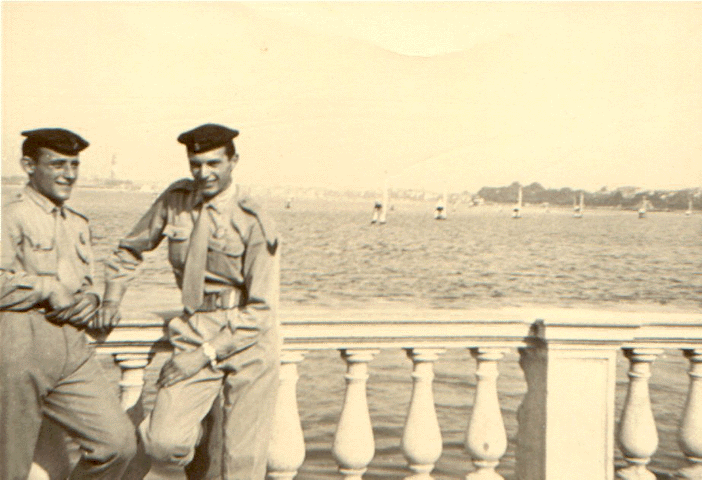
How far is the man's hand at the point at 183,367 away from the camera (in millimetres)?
3312

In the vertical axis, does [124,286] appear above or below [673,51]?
below

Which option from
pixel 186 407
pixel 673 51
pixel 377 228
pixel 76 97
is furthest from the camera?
pixel 377 228

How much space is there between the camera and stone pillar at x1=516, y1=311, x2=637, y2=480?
3811 mm

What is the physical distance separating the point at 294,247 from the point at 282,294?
714 inches

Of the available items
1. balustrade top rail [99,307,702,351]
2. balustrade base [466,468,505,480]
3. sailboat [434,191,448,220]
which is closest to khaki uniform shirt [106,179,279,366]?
balustrade top rail [99,307,702,351]

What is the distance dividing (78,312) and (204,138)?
869mm

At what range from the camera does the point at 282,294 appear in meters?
40.5

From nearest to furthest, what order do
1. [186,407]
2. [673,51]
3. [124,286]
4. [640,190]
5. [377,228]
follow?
[186,407], [124,286], [673,51], [640,190], [377,228]

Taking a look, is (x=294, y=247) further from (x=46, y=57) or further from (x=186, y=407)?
(x=186, y=407)

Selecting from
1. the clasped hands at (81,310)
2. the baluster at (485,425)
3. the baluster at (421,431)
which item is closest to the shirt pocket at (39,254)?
the clasped hands at (81,310)

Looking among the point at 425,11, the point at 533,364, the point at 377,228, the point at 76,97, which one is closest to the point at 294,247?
the point at 377,228

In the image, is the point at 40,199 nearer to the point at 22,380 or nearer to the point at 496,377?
the point at 22,380

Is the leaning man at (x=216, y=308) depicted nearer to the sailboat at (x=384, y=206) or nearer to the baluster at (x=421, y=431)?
the baluster at (x=421, y=431)

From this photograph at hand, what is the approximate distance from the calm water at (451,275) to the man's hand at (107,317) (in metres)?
0.60
